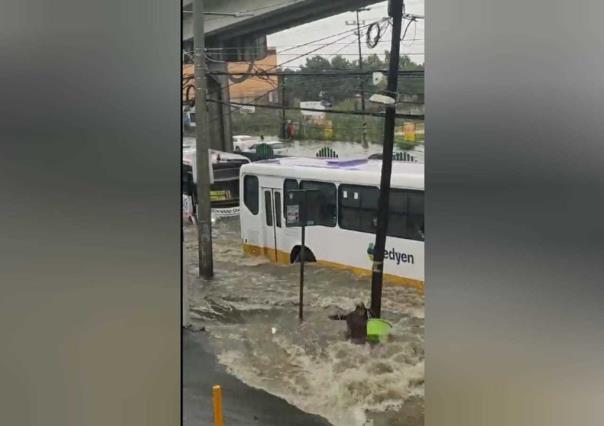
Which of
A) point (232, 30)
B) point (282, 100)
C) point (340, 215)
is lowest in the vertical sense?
point (340, 215)

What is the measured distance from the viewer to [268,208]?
43.9 inches

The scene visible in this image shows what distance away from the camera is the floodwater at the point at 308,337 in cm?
109

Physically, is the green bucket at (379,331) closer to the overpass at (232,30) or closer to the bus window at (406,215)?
the bus window at (406,215)

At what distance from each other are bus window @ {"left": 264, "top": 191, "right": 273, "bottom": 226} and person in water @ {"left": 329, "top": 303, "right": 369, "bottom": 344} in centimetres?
24

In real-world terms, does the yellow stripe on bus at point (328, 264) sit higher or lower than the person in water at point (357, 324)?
higher

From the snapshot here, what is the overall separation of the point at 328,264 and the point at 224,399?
0.35m

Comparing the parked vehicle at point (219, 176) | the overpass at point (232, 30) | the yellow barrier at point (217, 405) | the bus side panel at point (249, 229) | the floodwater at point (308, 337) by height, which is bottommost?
the yellow barrier at point (217, 405)

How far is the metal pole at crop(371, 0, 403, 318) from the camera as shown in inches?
41.8

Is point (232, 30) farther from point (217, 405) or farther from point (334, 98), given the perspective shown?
point (217, 405)

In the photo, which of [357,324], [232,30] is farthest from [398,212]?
[232,30]

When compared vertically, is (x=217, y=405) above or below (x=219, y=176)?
below

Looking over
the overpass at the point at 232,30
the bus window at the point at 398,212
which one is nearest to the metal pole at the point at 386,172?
the bus window at the point at 398,212
